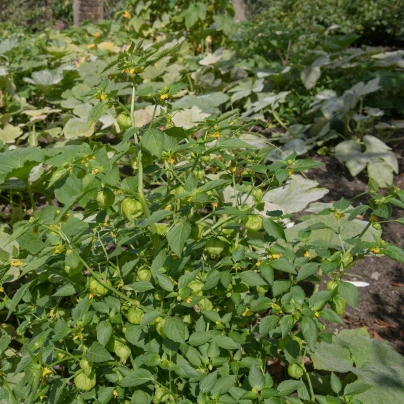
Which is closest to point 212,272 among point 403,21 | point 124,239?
point 124,239

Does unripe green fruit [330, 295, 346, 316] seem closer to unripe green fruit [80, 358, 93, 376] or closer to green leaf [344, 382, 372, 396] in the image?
green leaf [344, 382, 372, 396]

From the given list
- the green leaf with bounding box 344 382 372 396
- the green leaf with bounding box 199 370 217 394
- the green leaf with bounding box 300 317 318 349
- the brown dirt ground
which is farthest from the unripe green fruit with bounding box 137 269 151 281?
the brown dirt ground

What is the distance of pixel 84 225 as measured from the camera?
1.34 metres

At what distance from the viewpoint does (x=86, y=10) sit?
9102mm

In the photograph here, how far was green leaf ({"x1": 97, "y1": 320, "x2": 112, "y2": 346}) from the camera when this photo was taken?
123 centimetres

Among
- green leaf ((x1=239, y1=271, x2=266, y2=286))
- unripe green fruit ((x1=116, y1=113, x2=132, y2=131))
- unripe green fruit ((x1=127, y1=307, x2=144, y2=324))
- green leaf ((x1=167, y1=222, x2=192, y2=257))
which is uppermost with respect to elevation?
unripe green fruit ((x1=116, y1=113, x2=132, y2=131))

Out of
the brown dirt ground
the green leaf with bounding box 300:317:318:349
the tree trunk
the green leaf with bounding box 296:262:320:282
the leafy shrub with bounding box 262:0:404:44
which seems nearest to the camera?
the green leaf with bounding box 300:317:318:349

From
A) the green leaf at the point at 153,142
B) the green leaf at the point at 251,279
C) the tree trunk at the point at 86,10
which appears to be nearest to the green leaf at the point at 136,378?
the green leaf at the point at 251,279

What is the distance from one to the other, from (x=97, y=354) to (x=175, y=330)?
8.7 inches

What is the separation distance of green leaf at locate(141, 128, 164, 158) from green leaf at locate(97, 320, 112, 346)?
17.8 inches

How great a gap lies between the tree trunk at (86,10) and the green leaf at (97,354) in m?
8.71

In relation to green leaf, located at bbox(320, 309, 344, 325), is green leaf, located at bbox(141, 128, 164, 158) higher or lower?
higher

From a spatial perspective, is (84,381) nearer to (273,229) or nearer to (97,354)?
(97,354)

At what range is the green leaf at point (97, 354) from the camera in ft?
4.06
